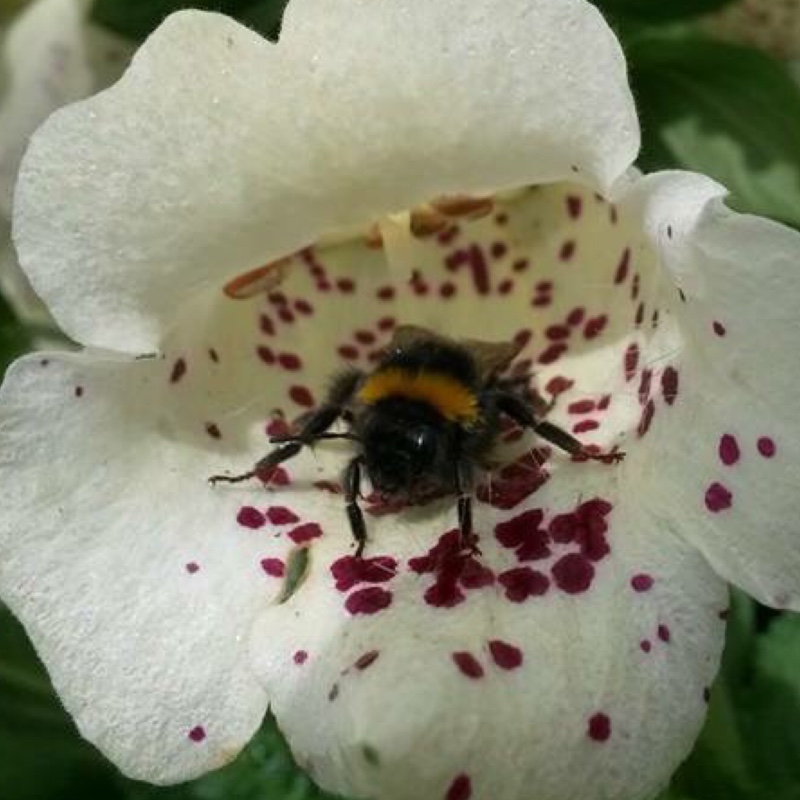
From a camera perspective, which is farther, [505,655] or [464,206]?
[464,206]

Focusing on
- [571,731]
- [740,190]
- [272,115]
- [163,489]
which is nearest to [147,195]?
[272,115]

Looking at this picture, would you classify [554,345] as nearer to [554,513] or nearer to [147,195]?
[554,513]

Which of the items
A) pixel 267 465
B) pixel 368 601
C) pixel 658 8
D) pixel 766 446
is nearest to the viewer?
pixel 766 446

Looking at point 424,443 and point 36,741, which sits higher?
point 424,443

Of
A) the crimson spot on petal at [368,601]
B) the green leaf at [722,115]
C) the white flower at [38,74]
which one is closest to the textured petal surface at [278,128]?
the crimson spot on petal at [368,601]

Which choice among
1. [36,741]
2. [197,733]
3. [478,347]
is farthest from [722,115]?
[36,741]

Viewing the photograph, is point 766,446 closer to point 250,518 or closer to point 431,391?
point 431,391

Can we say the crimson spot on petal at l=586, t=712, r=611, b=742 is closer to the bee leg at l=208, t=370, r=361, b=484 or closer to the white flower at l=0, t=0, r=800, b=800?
the white flower at l=0, t=0, r=800, b=800
